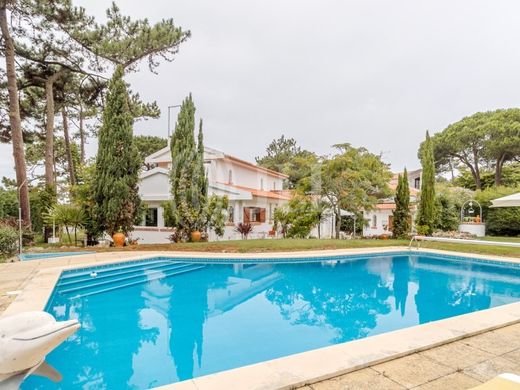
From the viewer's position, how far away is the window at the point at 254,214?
22.9 m

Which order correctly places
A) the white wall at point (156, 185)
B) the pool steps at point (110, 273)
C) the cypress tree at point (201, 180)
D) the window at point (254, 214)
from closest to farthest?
the pool steps at point (110, 273), the cypress tree at point (201, 180), the white wall at point (156, 185), the window at point (254, 214)

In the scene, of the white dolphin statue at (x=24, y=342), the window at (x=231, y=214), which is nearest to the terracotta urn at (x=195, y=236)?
the window at (x=231, y=214)

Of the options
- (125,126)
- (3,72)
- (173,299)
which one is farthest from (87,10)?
(173,299)

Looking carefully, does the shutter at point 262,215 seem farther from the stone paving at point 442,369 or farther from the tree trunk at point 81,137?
the stone paving at point 442,369

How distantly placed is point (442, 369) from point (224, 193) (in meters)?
18.1

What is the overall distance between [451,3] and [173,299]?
1576 cm

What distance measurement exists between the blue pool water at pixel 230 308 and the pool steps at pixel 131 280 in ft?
0.09

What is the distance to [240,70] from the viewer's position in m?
21.1

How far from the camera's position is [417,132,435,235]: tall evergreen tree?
19859 mm

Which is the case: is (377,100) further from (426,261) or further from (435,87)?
(426,261)

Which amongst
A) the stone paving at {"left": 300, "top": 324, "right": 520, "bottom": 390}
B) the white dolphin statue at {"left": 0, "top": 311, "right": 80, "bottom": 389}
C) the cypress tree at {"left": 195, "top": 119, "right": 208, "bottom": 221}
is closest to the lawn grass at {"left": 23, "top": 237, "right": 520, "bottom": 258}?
the cypress tree at {"left": 195, "top": 119, "right": 208, "bottom": 221}

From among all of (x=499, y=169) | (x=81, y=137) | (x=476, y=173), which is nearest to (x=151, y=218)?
(x=81, y=137)

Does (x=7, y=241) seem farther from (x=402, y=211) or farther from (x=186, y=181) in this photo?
(x=402, y=211)

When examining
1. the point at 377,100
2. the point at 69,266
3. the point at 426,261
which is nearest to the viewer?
the point at 69,266
